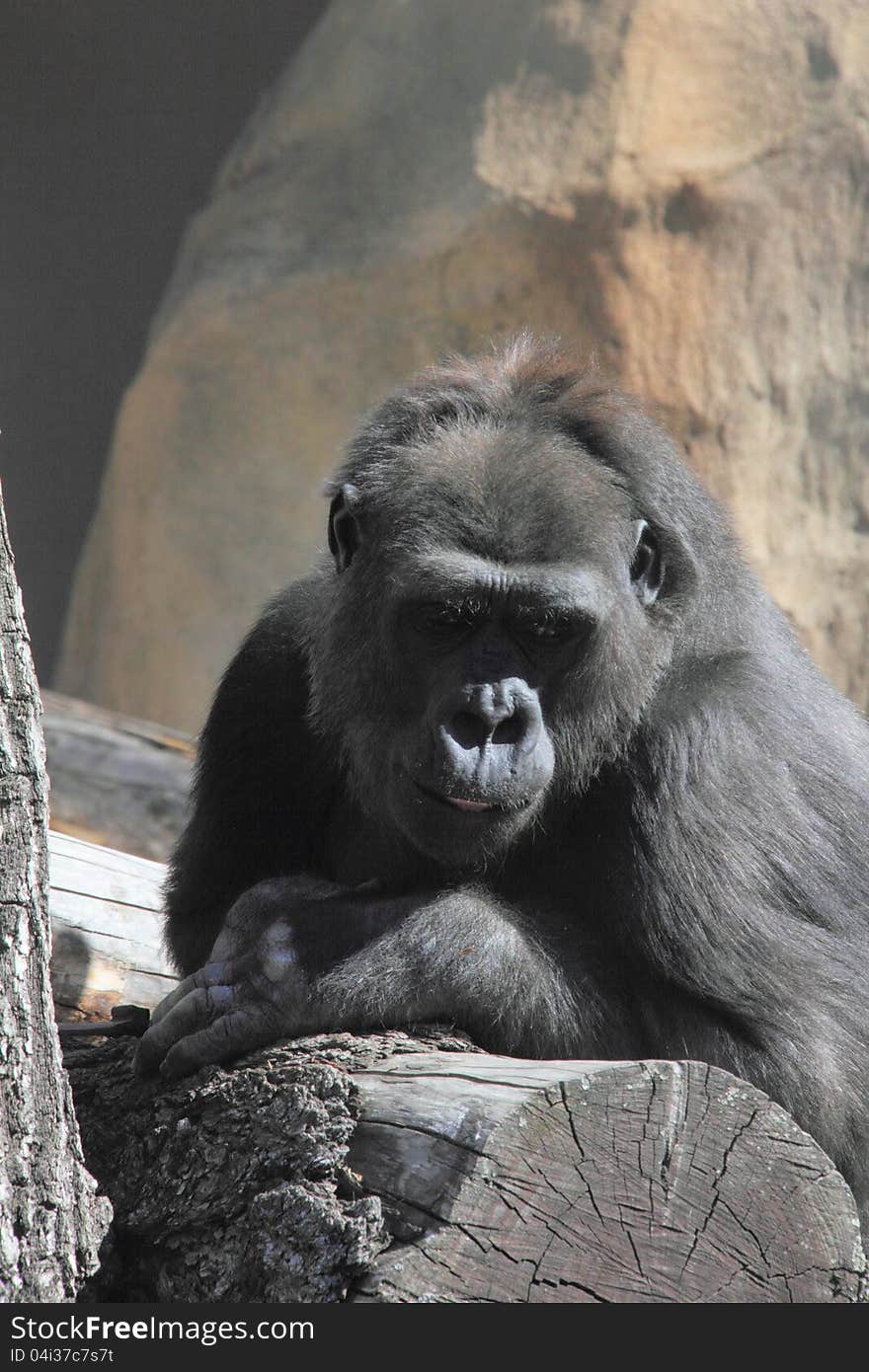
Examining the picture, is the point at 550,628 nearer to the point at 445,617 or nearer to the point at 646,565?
the point at 445,617

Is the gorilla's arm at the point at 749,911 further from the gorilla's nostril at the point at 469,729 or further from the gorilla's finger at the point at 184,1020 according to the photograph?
the gorilla's finger at the point at 184,1020

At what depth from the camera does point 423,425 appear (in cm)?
366

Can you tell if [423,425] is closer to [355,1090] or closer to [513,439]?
[513,439]

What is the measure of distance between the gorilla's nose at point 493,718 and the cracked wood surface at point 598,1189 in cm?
73

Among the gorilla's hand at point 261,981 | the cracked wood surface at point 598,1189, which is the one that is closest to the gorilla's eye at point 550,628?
the gorilla's hand at point 261,981

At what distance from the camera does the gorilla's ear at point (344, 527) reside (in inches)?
142

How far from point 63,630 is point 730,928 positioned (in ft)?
27.8

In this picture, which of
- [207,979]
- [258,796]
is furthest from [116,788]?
[207,979]

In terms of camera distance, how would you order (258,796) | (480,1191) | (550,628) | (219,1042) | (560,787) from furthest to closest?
(258,796) → (560,787) → (550,628) → (219,1042) → (480,1191)

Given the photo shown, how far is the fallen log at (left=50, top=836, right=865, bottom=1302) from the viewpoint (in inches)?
95.5

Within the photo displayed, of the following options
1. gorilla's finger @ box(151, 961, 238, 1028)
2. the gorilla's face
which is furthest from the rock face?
gorilla's finger @ box(151, 961, 238, 1028)

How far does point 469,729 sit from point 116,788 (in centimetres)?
385

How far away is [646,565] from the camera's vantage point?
3.54 metres

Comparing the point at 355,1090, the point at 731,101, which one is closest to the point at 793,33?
the point at 731,101
